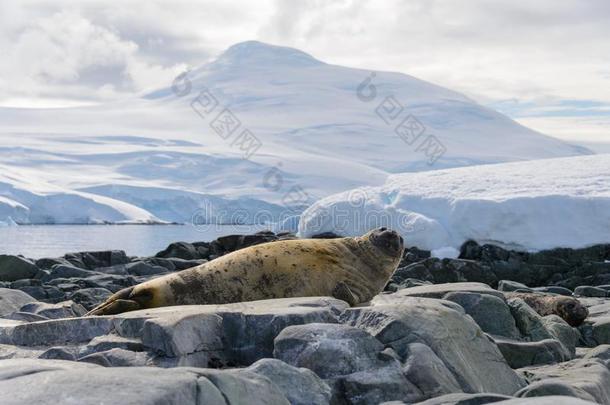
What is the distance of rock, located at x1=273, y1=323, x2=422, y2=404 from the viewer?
3.35 m

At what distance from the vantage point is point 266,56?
12419 centimetres

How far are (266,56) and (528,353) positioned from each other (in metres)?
121

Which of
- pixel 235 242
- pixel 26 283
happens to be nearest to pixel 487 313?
pixel 26 283

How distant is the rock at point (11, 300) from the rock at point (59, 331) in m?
2.11

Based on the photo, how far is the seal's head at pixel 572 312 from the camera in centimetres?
623

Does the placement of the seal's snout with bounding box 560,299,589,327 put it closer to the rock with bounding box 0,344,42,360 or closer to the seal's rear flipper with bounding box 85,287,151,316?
the seal's rear flipper with bounding box 85,287,151,316

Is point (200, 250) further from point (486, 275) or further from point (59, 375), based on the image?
point (59, 375)

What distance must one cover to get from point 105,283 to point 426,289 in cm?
515

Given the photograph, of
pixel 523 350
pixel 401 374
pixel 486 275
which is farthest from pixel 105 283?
pixel 401 374

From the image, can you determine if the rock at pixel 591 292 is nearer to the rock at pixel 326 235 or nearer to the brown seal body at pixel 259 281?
the brown seal body at pixel 259 281

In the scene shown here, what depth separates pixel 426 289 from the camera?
5594 mm

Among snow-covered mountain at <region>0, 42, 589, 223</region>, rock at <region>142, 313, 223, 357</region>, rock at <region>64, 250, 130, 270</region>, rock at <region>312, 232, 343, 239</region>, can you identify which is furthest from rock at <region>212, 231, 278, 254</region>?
snow-covered mountain at <region>0, 42, 589, 223</region>

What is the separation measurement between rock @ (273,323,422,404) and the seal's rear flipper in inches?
63.5

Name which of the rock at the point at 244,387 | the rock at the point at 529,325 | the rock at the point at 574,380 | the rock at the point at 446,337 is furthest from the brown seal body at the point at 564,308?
the rock at the point at 244,387
